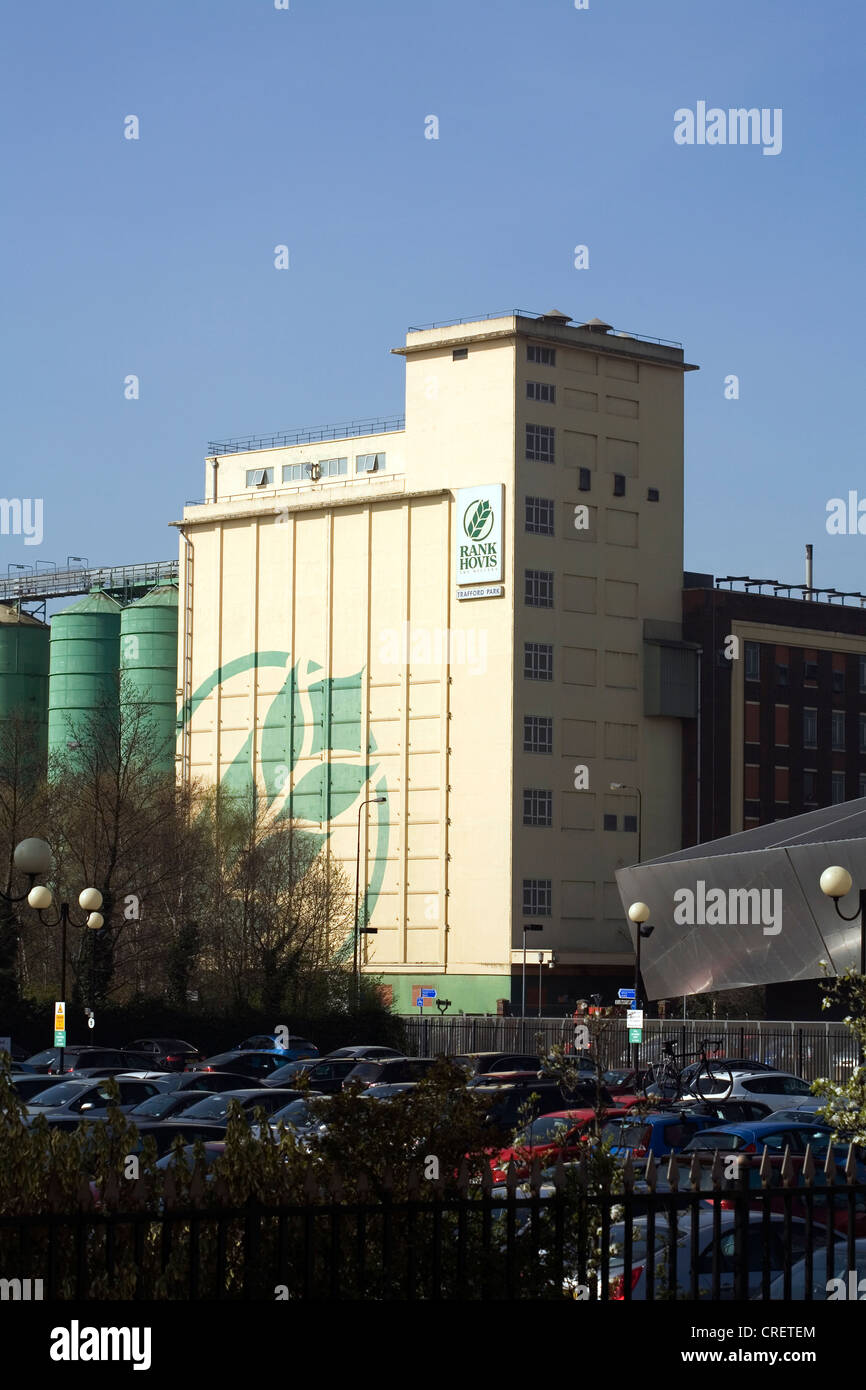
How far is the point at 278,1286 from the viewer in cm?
775

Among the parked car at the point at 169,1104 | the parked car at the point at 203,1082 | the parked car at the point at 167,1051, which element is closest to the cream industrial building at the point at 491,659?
the parked car at the point at 167,1051

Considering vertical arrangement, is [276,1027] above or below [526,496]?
below

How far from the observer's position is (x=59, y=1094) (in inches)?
1369

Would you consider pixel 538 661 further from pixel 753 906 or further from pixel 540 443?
pixel 753 906

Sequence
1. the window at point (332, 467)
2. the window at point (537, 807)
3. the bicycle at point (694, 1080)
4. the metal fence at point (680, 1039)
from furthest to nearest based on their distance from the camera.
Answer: the window at point (332, 467) < the window at point (537, 807) < the metal fence at point (680, 1039) < the bicycle at point (694, 1080)

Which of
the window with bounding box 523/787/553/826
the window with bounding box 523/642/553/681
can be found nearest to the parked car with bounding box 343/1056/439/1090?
the window with bounding box 523/787/553/826

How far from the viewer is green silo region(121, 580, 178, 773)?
107438 millimetres

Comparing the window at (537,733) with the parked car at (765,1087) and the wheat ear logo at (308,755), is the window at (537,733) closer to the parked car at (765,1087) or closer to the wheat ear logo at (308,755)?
the wheat ear logo at (308,755)

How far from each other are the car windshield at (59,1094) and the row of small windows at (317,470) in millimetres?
70574

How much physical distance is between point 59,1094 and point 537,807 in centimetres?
6010

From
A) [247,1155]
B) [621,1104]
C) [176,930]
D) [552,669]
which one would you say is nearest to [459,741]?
[552,669]

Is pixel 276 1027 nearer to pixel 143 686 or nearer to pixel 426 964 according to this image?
pixel 426 964

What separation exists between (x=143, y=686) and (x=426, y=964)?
25.2 meters

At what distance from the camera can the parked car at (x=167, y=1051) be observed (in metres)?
50.6
